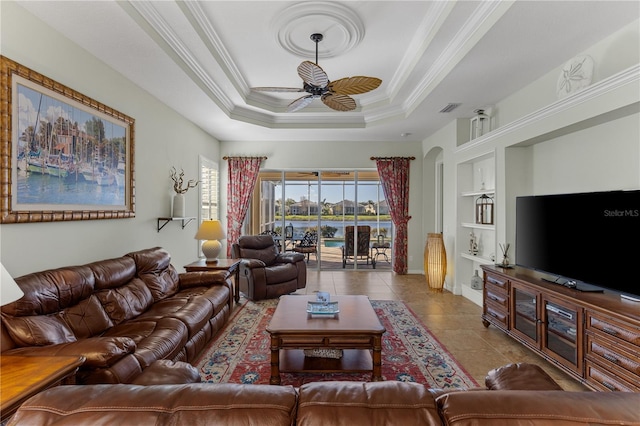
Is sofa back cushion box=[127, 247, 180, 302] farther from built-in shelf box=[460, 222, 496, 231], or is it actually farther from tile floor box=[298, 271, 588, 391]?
built-in shelf box=[460, 222, 496, 231]

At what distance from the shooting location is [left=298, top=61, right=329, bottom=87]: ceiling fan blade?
2758 millimetres

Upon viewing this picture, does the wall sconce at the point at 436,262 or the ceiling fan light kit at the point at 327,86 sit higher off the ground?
the ceiling fan light kit at the point at 327,86

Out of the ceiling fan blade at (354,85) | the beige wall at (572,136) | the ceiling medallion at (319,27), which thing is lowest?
the beige wall at (572,136)

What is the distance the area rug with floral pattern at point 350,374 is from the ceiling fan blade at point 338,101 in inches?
104

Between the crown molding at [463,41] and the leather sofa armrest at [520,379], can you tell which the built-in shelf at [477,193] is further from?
the leather sofa armrest at [520,379]

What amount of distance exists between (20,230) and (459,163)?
5231mm

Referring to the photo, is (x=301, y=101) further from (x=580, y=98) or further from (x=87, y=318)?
(x=87, y=318)

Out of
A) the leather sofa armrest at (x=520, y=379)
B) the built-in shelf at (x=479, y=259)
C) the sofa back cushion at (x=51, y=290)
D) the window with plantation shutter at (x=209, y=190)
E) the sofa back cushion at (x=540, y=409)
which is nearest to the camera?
the sofa back cushion at (x=540, y=409)

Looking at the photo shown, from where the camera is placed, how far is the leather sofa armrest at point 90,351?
1.71 meters

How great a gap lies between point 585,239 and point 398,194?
160 inches

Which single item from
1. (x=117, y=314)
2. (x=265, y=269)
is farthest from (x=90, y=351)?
(x=265, y=269)

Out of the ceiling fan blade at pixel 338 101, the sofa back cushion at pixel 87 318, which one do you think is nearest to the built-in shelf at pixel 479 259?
the ceiling fan blade at pixel 338 101

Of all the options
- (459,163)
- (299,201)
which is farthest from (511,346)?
(299,201)

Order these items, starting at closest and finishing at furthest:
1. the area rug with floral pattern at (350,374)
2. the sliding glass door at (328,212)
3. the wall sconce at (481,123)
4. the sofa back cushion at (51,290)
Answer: the sofa back cushion at (51,290) < the area rug with floral pattern at (350,374) < the wall sconce at (481,123) < the sliding glass door at (328,212)
